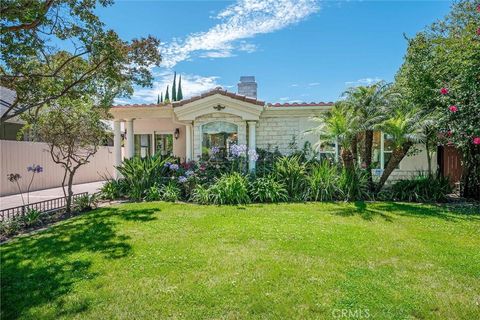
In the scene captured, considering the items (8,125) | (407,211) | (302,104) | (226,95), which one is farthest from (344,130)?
(8,125)

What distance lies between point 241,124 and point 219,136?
1.19 metres

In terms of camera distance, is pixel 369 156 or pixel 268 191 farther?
pixel 369 156

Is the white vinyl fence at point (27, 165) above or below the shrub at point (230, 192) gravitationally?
above

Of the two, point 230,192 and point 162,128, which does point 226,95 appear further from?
point 162,128

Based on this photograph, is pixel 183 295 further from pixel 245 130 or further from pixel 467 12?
pixel 467 12

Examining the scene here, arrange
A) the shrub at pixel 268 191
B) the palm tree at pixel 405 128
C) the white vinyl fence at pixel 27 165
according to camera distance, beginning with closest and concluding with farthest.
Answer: the palm tree at pixel 405 128 → the shrub at pixel 268 191 → the white vinyl fence at pixel 27 165

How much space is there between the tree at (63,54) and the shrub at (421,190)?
407 inches

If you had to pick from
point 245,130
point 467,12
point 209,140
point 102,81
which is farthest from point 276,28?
point 102,81

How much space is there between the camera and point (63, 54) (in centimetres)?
891

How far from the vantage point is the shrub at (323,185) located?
10.9 meters

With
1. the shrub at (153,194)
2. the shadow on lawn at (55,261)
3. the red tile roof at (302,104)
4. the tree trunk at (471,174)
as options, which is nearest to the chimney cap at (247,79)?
the red tile roof at (302,104)

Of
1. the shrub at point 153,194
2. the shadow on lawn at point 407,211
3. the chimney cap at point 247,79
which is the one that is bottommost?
the shadow on lawn at point 407,211

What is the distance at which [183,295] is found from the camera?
13.1ft

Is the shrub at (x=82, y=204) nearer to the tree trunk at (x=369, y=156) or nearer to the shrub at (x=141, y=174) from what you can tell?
the shrub at (x=141, y=174)
